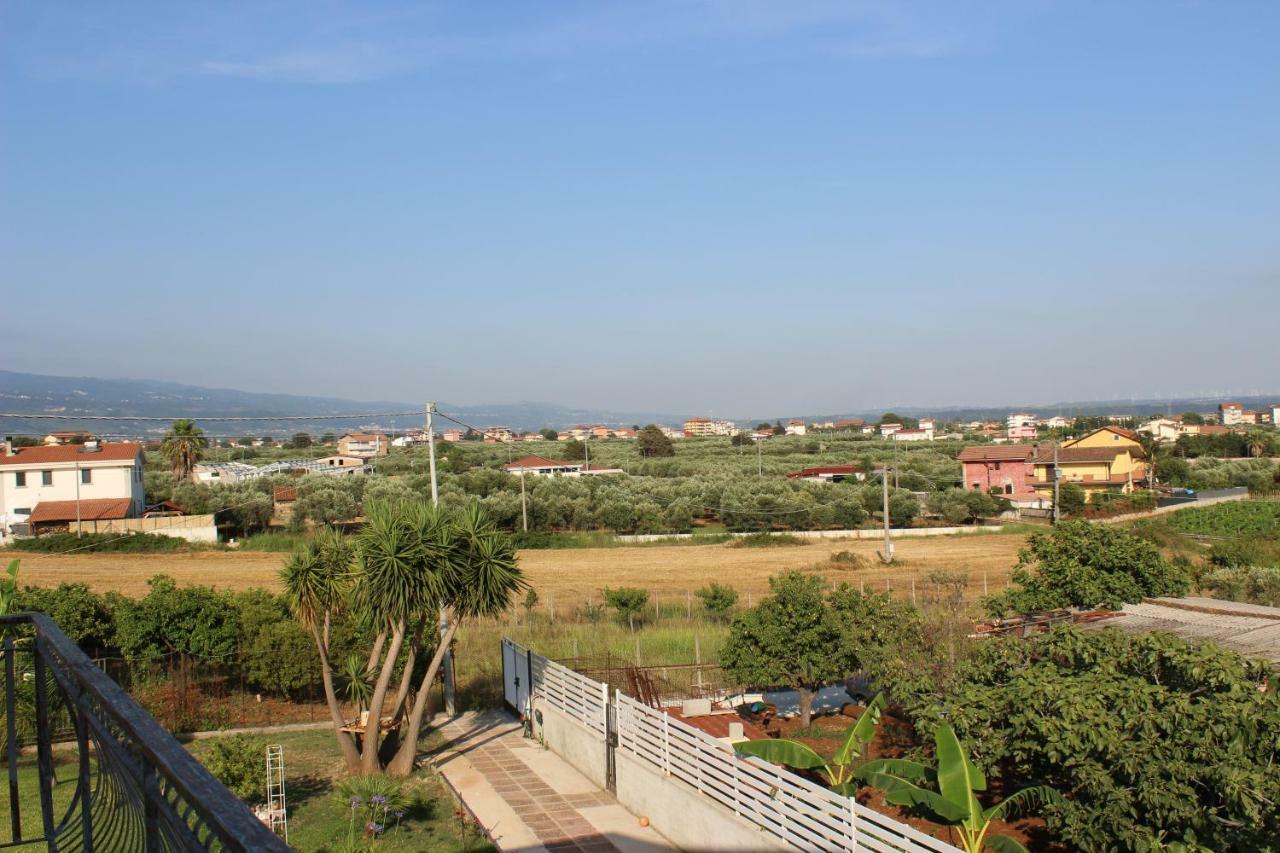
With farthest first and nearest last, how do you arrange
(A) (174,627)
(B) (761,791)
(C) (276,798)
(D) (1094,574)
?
(D) (1094,574) < (A) (174,627) < (C) (276,798) < (B) (761,791)

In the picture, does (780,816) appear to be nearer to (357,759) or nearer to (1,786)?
(357,759)

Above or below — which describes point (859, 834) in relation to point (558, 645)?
above

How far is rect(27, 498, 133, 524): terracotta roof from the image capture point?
4916cm

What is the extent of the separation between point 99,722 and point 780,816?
9.10 m

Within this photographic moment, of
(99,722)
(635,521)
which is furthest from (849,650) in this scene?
(635,521)

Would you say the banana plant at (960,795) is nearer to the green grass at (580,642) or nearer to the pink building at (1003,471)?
the green grass at (580,642)

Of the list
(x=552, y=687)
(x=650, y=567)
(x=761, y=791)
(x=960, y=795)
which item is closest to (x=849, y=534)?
(x=650, y=567)

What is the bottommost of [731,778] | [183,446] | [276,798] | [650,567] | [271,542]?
[650,567]

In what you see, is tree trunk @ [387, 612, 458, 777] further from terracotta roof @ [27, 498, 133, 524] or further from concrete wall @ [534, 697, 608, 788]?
terracotta roof @ [27, 498, 133, 524]

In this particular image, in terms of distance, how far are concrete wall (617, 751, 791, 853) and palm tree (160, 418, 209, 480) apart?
162ft

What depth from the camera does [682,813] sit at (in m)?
12.0

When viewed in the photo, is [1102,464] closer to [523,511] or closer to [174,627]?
[523,511]

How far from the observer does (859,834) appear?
894 centimetres

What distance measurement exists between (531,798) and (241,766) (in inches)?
153
